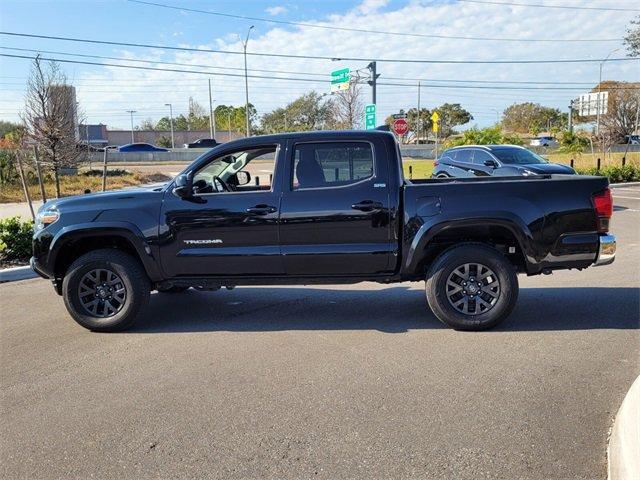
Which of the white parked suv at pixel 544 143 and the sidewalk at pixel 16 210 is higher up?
the white parked suv at pixel 544 143

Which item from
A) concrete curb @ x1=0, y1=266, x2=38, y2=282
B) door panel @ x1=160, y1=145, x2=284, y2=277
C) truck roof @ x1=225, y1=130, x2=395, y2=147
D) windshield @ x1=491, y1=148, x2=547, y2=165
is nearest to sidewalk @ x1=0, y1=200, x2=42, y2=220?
concrete curb @ x1=0, y1=266, x2=38, y2=282

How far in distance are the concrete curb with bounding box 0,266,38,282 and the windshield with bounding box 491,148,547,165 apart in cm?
1153

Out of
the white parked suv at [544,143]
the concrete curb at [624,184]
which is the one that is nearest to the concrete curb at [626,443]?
the concrete curb at [624,184]

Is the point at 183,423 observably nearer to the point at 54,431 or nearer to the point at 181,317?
the point at 54,431

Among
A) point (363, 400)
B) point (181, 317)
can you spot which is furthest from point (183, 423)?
point (181, 317)

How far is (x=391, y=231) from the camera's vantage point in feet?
17.1

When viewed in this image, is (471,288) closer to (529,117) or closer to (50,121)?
(50,121)

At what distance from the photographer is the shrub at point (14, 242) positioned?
8.89 metres

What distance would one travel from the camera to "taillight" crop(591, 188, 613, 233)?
515 cm

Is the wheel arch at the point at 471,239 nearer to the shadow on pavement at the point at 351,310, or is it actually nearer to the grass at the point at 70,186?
the shadow on pavement at the point at 351,310

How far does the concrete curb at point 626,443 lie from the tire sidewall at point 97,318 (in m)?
4.17

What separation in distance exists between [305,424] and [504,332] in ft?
8.25

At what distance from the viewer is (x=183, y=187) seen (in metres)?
5.30

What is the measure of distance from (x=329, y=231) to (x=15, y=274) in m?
5.59
